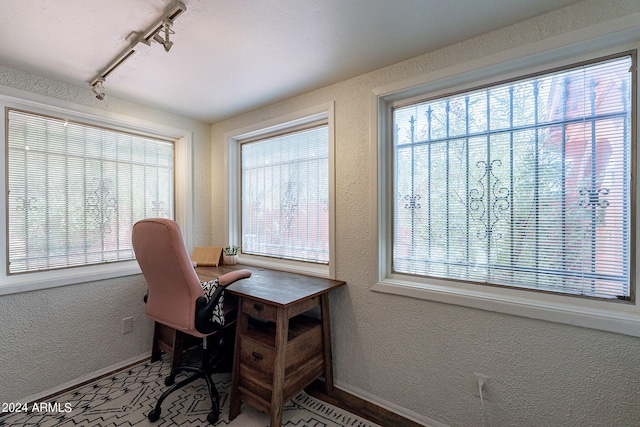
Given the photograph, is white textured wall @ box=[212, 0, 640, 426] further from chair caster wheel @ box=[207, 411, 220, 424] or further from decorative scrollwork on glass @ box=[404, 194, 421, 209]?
chair caster wheel @ box=[207, 411, 220, 424]

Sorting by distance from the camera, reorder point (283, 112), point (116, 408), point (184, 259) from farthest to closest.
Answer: point (283, 112) < point (116, 408) < point (184, 259)

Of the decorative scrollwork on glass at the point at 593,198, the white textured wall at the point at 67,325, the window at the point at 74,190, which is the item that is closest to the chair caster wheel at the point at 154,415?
the white textured wall at the point at 67,325

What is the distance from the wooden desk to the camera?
159 centimetres

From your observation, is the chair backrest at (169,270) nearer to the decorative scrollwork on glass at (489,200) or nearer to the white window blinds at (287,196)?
the white window blinds at (287,196)

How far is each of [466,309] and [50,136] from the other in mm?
3234

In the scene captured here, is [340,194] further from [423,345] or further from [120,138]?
[120,138]

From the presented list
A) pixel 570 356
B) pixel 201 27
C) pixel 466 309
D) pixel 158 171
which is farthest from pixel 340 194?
Result: pixel 158 171

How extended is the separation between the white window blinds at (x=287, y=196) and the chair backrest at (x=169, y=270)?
1030mm

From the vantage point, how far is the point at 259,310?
5.58ft

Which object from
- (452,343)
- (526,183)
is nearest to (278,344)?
(452,343)

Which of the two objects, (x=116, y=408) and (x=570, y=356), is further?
(x=116, y=408)

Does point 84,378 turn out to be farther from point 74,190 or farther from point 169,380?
point 74,190

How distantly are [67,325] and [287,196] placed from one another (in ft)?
6.50

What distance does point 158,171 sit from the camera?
9.09 feet
